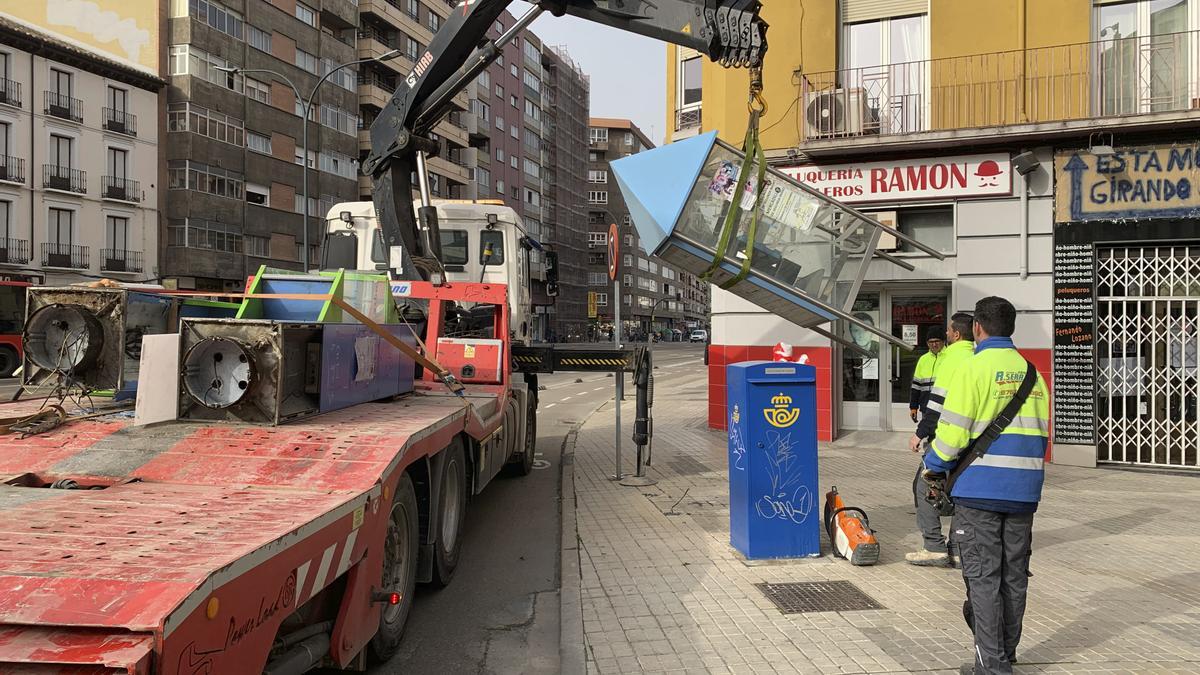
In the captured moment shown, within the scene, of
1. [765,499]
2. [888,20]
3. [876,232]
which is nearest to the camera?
[765,499]

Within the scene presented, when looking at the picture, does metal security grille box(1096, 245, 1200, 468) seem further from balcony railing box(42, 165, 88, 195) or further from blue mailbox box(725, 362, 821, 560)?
balcony railing box(42, 165, 88, 195)

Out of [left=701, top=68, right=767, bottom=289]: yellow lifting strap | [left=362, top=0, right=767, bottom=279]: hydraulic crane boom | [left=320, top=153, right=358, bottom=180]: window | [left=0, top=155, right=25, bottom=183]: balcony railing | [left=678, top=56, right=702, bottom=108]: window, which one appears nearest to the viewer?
[left=362, top=0, right=767, bottom=279]: hydraulic crane boom

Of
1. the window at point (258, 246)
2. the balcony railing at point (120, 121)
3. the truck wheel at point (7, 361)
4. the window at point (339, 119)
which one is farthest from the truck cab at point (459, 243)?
the window at point (339, 119)

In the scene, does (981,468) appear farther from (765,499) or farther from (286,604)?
(286,604)

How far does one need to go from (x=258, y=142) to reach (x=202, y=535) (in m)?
41.6

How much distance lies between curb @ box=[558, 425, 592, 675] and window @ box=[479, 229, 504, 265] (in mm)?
2906

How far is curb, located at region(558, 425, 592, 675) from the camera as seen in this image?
4.30 meters

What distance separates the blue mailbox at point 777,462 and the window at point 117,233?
118 feet

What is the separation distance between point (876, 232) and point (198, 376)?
7.29 metres

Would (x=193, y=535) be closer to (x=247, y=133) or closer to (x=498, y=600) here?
(x=498, y=600)

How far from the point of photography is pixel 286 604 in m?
2.73

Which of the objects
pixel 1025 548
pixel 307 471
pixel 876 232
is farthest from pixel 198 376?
pixel 876 232

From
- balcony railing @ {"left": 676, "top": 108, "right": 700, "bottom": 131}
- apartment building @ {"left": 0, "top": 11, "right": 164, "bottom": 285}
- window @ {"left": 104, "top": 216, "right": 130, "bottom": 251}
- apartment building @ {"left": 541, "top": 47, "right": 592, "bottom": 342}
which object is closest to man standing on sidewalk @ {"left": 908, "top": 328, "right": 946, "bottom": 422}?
balcony railing @ {"left": 676, "top": 108, "right": 700, "bottom": 131}

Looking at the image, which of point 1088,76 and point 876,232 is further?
point 1088,76
